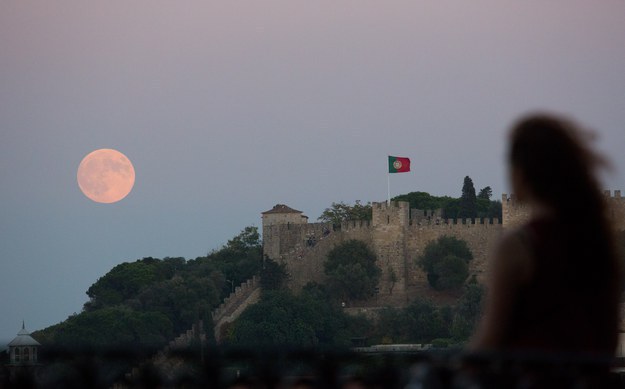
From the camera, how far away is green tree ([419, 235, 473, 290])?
6994 cm

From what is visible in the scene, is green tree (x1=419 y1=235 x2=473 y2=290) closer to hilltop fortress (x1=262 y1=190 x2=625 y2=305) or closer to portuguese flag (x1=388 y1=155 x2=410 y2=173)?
hilltop fortress (x1=262 y1=190 x2=625 y2=305)

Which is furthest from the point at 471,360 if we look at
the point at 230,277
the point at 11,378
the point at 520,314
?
the point at 230,277

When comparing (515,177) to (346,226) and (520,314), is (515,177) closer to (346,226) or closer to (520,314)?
(520,314)

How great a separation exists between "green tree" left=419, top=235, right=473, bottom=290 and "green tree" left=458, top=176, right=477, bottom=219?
6.69 metres

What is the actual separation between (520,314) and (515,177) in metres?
0.40

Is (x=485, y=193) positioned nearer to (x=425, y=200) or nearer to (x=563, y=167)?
(x=425, y=200)

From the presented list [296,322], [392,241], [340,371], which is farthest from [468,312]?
[340,371]

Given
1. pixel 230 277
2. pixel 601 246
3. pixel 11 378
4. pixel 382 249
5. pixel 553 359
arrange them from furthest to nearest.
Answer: pixel 230 277 → pixel 382 249 → pixel 11 378 → pixel 601 246 → pixel 553 359

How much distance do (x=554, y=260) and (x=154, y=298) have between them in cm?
7204

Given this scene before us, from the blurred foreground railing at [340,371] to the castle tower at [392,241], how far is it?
65797 mm

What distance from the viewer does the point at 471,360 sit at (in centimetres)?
428

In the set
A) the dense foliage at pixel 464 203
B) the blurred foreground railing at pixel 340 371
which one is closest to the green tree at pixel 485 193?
the dense foliage at pixel 464 203

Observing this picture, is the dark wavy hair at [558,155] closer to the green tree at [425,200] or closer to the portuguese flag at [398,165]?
the portuguese flag at [398,165]

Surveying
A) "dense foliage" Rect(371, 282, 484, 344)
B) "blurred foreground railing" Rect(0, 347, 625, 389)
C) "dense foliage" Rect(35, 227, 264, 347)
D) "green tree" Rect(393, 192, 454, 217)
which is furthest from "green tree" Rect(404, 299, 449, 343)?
"blurred foreground railing" Rect(0, 347, 625, 389)
